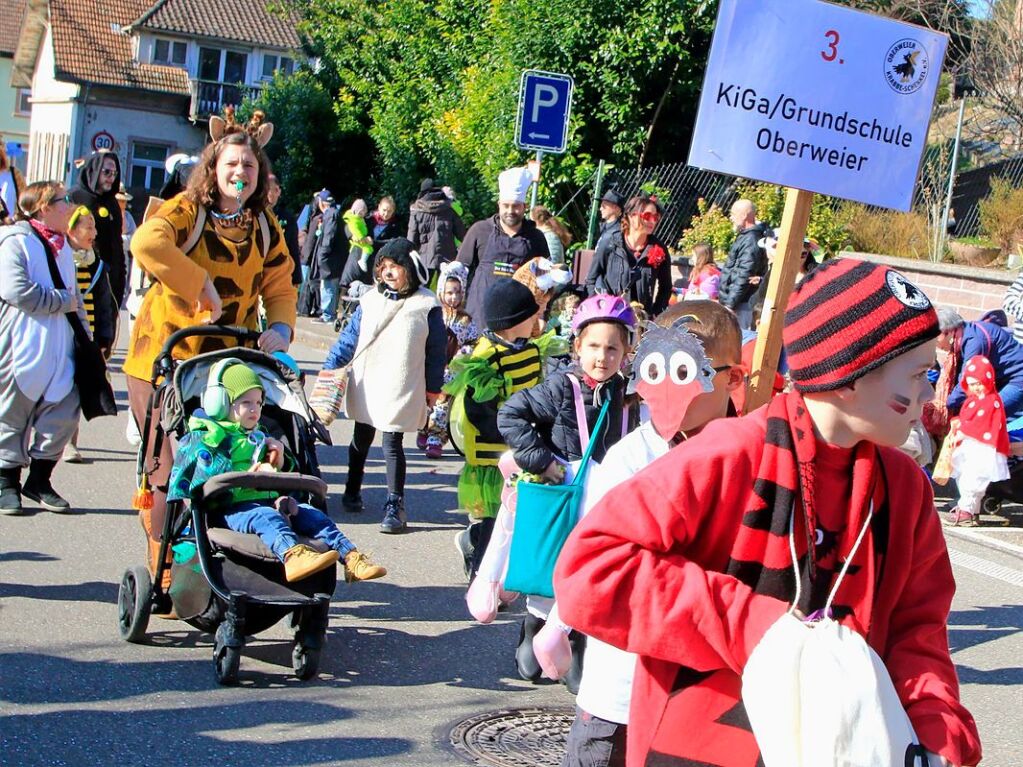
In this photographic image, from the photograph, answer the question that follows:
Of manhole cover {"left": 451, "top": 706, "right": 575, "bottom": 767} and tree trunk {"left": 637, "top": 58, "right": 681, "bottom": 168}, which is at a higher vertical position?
tree trunk {"left": 637, "top": 58, "right": 681, "bottom": 168}

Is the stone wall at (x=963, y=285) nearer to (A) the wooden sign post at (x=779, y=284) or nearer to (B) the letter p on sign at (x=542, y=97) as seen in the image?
(B) the letter p on sign at (x=542, y=97)

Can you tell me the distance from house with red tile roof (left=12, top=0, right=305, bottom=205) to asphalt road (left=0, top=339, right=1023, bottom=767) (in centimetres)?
5128

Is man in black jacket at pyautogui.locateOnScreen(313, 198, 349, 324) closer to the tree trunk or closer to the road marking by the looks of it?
the tree trunk

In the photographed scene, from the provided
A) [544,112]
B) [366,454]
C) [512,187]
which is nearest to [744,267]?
[544,112]

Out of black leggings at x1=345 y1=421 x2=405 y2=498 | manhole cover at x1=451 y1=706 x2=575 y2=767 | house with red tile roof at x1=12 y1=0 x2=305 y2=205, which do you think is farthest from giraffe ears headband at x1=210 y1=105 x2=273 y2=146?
house with red tile roof at x1=12 y1=0 x2=305 y2=205

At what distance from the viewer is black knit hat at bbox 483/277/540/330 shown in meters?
7.32

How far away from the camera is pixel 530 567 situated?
492 centimetres

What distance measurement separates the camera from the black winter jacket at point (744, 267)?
1419cm

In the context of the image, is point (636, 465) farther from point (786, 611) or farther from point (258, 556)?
point (258, 556)

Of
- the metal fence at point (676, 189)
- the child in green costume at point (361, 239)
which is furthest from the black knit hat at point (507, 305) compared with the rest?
the metal fence at point (676, 189)

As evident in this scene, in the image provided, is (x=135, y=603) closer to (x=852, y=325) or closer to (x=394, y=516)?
(x=394, y=516)

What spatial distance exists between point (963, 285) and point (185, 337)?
9901 millimetres

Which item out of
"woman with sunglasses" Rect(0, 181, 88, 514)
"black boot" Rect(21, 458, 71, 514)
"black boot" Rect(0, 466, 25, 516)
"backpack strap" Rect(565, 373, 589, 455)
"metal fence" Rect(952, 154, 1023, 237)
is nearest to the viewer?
"backpack strap" Rect(565, 373, 589, 455)

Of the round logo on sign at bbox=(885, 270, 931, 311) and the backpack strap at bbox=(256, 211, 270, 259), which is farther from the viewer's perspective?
the backpack strap at bbox=(256, 211, 270, 259)
